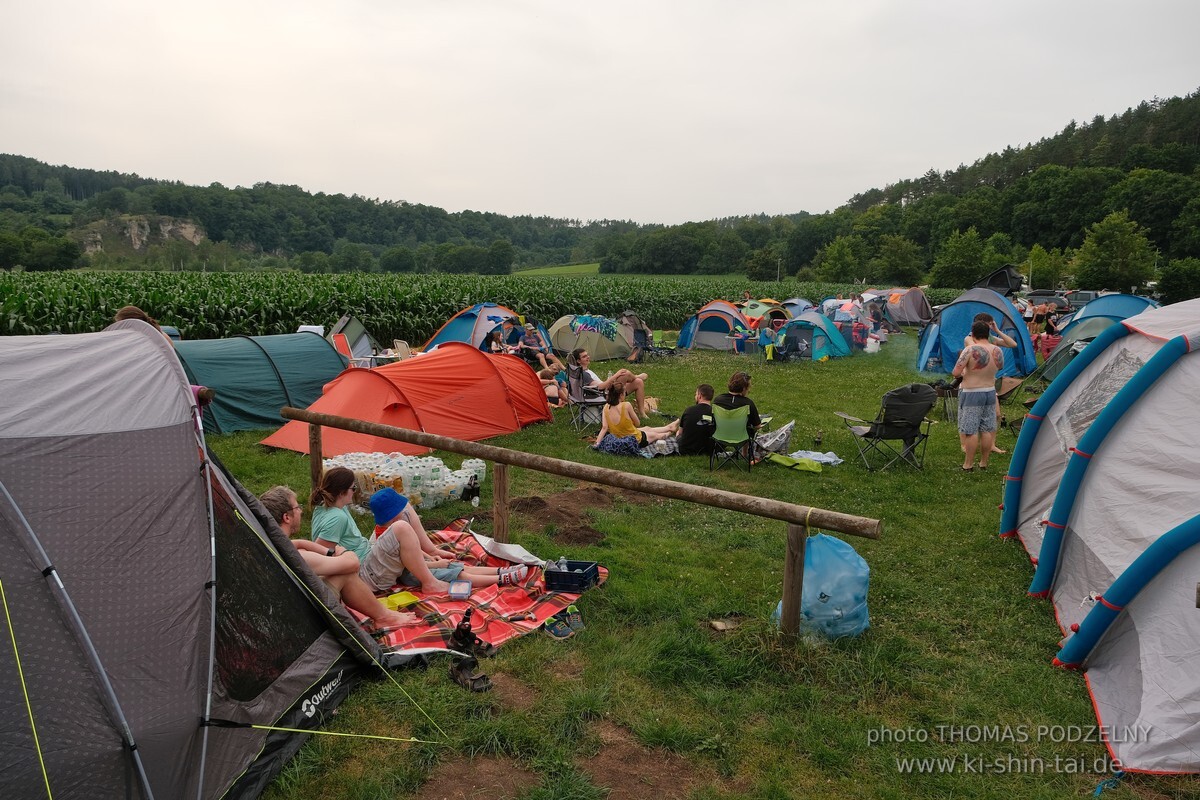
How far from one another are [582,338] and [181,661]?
1509cm

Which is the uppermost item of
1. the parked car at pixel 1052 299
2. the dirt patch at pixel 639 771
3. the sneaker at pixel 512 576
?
the parked car at pixel 1052 299

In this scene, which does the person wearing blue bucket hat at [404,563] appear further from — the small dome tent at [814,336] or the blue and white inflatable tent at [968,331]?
the small dome tent at [814,336]

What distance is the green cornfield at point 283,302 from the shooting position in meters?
12.8

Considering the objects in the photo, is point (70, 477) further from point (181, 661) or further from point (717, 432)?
point (717, 432)

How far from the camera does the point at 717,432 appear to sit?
8.30 meters

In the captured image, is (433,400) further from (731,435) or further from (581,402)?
(731,435)

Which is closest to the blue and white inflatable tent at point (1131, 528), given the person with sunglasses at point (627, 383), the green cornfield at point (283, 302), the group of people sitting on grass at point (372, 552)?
the group of people sitting on grass at point (372, 552)

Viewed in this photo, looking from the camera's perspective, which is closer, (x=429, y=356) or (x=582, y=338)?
(x=429, y=356)

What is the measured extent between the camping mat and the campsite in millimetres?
171

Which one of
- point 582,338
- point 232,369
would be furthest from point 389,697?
point 582,338

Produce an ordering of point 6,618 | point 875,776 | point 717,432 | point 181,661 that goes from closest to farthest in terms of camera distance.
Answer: point 6,618, point 181,661, point 875,776, point 717,432

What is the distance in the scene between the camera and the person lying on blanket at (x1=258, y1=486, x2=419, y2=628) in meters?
4.28

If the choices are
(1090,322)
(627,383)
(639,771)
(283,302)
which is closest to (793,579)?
(639,771)

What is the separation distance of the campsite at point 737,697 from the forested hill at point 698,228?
148ft
